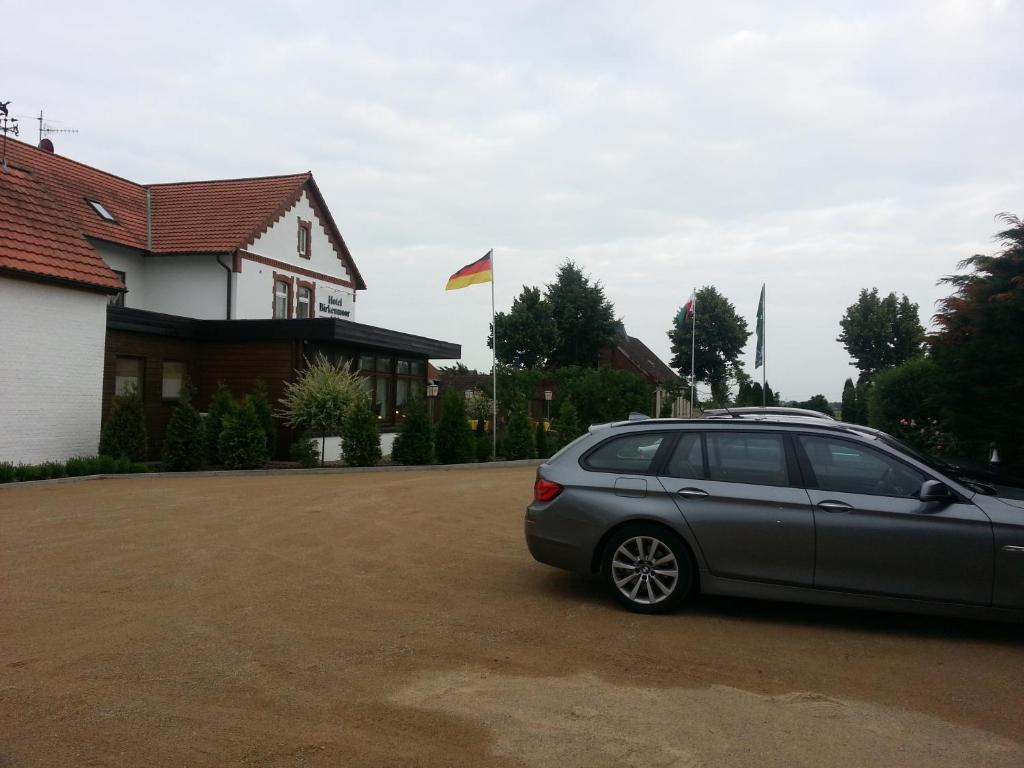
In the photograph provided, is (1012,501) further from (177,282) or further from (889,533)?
(177,282)

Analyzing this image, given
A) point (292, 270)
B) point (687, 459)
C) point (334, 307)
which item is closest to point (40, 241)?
point (292, 270)

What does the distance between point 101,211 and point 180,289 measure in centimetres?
354

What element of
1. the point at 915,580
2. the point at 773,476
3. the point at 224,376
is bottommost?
the point at 915,580

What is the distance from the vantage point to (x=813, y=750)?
164 inches

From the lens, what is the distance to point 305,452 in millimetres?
A: 19875

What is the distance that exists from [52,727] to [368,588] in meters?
3.26

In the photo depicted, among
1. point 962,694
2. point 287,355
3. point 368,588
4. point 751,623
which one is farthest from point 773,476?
point 287,355

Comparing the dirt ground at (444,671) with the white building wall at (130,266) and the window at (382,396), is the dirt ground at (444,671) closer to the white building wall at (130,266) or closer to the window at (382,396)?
the window at (382,396)

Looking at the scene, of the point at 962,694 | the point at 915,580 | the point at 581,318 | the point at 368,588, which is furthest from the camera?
the point at 581,318

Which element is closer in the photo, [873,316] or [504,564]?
[504,564]

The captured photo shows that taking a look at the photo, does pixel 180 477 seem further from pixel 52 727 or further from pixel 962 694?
pixel 962 694

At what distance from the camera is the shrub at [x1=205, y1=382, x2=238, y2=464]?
61.3 feet

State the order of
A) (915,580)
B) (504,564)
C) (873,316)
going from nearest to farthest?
(915,580)
(504,564)
(873,316)

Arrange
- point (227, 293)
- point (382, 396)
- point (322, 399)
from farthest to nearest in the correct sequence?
1. point (227, 293)
2. point (382, 396)
3. point (322, 399)
